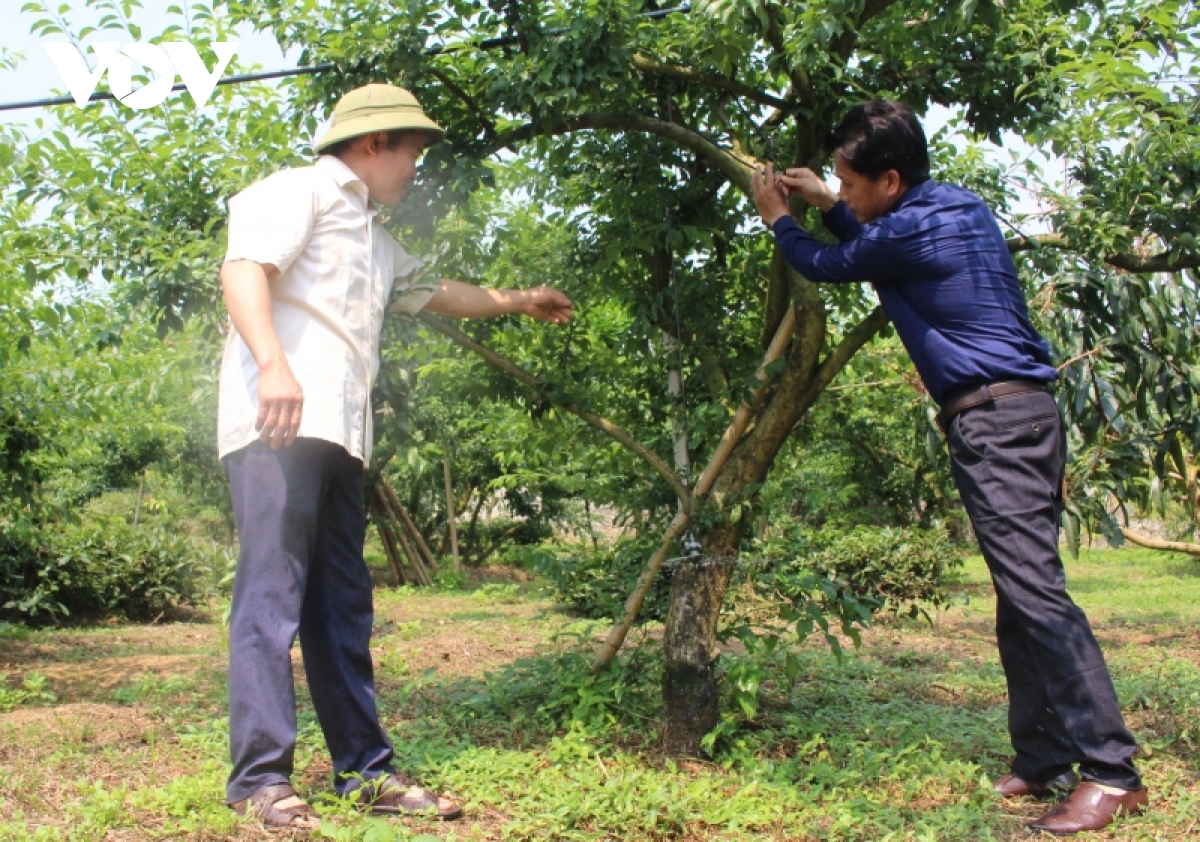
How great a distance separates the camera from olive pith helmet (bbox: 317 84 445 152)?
2.60 m

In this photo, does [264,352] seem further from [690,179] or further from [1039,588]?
[690,179]

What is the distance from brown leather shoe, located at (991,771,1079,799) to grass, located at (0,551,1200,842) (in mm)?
42

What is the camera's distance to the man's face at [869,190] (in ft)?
9.29

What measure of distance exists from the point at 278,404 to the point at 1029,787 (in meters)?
2.10

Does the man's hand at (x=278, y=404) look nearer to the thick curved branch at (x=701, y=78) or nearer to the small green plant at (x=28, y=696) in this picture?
the thick curved branch at (x=701, y=78)

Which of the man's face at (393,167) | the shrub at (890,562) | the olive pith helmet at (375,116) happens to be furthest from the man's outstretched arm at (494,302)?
the shrub at (890,562)

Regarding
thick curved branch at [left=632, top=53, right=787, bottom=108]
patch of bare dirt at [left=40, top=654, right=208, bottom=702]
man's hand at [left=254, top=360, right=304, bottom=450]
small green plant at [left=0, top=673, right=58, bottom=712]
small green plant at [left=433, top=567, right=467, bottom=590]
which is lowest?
small green plant at [left=433, top=567, right=467, bottom=590]

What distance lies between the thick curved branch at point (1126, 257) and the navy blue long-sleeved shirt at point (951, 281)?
88 cm

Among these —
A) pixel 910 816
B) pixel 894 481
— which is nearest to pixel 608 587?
pixel 910 816

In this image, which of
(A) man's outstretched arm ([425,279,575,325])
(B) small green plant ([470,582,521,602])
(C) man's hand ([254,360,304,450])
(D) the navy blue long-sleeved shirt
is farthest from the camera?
(B) small green plant ([470,582,521,602])

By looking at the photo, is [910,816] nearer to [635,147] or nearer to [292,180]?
[292,180]

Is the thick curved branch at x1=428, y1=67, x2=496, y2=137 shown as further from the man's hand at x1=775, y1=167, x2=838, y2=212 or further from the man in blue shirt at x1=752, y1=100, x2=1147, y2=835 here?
the man in blue shirt at x1=752, y1=100, x2=1147, y2=835

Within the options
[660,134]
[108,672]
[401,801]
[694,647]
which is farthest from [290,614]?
[108,672]

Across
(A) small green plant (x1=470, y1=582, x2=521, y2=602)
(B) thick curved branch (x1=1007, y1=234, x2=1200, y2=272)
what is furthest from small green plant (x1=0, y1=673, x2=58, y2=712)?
(A) small green plant (x1=470, y1=582, x2=521, y2=602)
